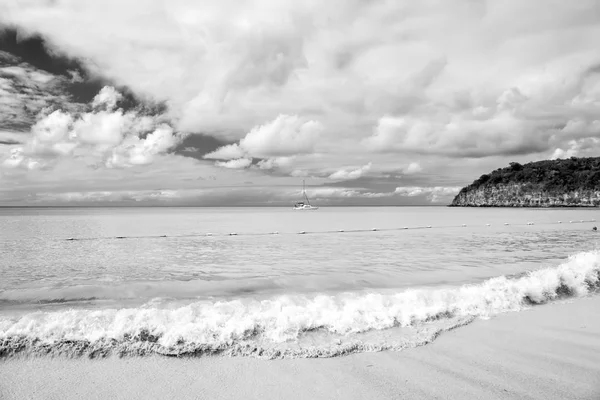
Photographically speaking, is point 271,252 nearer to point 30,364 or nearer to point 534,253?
point 534,253

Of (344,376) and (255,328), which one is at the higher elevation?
(255,328)

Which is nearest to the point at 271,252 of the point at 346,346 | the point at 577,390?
the point at 346,346

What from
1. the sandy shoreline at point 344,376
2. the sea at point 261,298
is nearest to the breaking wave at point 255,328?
the sea at point 261,298

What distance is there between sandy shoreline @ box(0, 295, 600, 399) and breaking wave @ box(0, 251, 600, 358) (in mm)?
260

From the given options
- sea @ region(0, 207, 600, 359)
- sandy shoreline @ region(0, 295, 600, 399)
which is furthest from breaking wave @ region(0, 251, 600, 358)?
sandy shoreline @ region(0, 295, 600, 399)

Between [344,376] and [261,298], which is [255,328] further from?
[261,298]

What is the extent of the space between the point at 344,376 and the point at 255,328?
2.03m

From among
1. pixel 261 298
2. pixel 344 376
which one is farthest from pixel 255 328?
pixel 261 298

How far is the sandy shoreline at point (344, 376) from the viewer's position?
13.7 feet

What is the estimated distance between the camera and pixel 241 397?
161 inches

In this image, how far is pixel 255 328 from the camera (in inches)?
239

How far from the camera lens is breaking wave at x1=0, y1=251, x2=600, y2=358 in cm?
523

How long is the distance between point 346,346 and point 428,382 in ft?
4.37

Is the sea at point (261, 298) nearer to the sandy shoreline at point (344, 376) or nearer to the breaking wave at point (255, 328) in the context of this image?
the breaking wave at point (255, 328)
